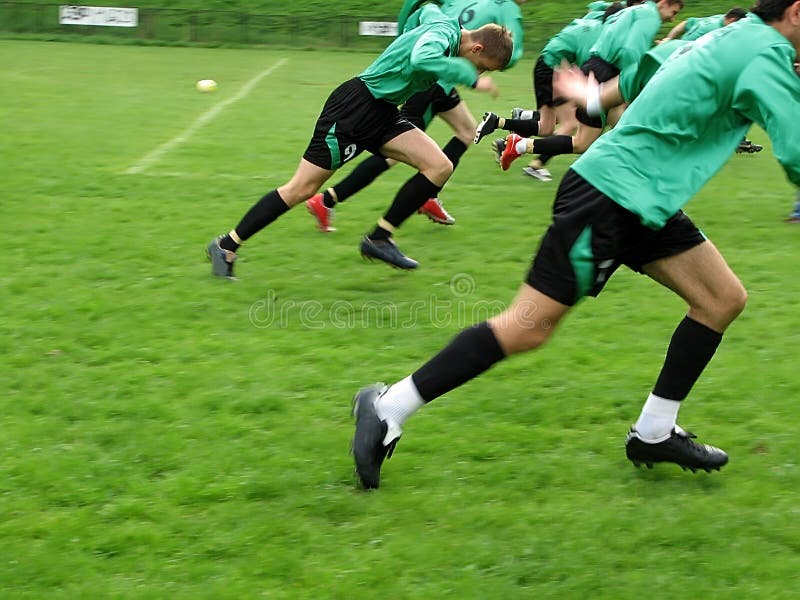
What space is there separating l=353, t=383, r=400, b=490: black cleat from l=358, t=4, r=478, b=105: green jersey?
2414 millimetres

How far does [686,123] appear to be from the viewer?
3.50m

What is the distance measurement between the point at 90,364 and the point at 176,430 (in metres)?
1.03

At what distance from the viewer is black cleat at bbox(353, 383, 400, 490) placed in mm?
3758

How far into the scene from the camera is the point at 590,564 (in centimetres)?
333

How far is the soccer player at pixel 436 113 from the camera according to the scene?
7516 millimetres

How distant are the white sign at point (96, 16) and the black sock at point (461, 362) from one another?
23407 mm

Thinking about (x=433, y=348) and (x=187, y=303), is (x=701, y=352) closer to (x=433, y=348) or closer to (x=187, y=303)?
(x=433, y=348)

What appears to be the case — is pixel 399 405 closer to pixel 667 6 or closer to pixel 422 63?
pixel 422 63

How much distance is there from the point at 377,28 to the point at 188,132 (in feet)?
46.1

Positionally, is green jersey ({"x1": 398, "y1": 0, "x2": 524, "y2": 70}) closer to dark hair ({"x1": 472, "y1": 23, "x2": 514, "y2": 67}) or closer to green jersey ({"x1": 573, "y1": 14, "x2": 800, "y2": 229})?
dark hair ({"x1": 472, "y1": 23, "x2": 514, "y2": 67})

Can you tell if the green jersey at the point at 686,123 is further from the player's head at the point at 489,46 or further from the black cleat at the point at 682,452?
the player's head at the point at 489,46

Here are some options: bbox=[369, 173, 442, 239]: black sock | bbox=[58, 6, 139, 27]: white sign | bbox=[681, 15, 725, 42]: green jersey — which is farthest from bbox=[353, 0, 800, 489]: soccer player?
bbox=[58, 6, 139, 27]: white sign

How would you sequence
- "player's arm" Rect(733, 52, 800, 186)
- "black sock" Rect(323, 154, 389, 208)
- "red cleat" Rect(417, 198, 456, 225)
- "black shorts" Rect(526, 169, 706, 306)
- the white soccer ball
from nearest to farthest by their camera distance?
"player's arm" Rect(733, 52, 800, 186) < "black shorts" Rect(526, 169, 706, 306) < "black sock" Rect(323, 154, 389, 208) < "red cleat" Rect(417, 198, 456, 225) < the white soccer ball

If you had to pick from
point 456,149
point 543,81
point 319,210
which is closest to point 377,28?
point 543,81
